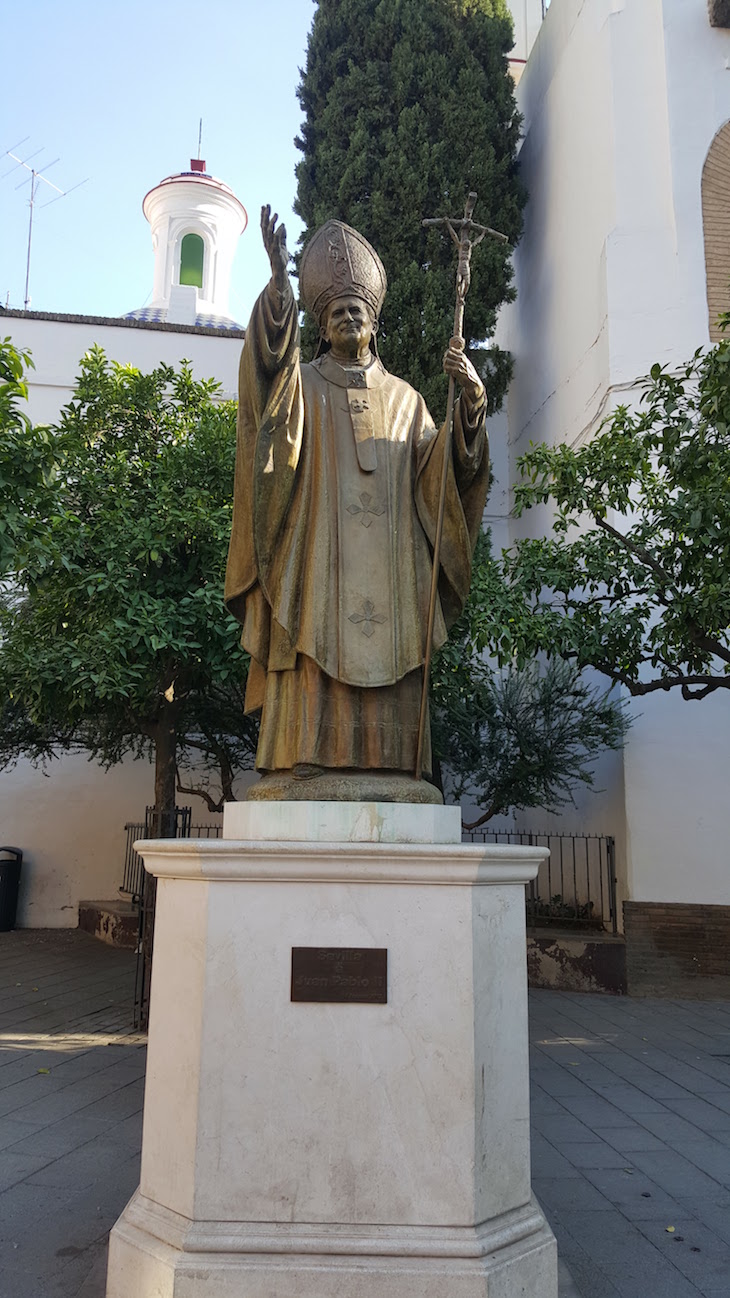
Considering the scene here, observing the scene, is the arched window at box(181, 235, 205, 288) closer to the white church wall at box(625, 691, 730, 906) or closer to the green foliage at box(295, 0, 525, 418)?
the green foliage at box(295, 0, 525, 418)

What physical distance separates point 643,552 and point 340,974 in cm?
604

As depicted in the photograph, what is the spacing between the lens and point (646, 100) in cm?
1128

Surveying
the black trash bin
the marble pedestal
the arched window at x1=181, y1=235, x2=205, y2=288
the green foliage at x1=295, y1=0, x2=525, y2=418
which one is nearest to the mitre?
the marble pedestal

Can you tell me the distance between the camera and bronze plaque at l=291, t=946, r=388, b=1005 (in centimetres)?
279

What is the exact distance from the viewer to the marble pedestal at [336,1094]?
2664 mm

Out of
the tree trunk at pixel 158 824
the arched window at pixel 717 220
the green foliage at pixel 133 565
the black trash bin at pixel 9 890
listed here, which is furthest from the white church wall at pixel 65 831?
the arched window at pixel 717 220

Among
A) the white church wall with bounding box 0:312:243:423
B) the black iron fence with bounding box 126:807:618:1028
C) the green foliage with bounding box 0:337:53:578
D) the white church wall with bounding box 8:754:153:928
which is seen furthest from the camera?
the white church wall with bounding box 0:312:243:423

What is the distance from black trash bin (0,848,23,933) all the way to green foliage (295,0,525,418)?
26.8 ft

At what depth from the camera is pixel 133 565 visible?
8047 millimetres

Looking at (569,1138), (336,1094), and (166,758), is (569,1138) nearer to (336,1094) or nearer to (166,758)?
(336,1094)

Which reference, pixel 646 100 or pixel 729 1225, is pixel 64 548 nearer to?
pixel 729 1225

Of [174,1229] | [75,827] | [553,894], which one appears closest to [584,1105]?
[174,1229]

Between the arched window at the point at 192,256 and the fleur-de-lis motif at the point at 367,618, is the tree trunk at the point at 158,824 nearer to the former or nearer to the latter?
the fleur-de-lis motif at the point at 367,618

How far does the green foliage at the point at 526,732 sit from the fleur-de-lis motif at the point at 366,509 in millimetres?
6498
